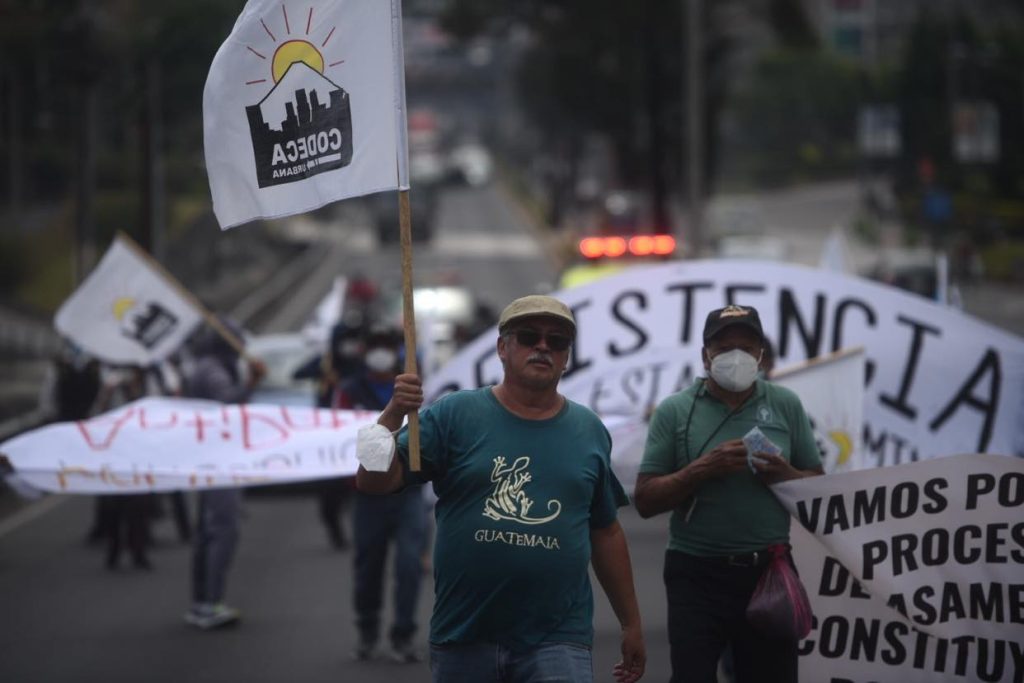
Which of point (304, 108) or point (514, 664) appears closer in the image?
point (514, 664)

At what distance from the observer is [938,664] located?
6.62 m

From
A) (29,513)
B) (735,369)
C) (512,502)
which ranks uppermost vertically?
(735,369)

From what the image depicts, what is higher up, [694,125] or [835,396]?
[694,125]

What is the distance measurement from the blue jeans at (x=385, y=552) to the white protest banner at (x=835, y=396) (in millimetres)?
2091

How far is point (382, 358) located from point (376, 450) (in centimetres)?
456

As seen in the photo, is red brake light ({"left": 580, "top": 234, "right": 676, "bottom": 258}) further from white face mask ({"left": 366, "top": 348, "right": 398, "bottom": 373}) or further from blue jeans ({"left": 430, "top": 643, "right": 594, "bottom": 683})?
blue jeans ({"left": 430, "top": 643, "right": 594, "bottom": 683})

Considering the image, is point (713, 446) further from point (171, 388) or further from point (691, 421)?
point (171, 388)

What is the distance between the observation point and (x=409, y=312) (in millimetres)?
5270

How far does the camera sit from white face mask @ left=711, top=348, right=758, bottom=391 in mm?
6062

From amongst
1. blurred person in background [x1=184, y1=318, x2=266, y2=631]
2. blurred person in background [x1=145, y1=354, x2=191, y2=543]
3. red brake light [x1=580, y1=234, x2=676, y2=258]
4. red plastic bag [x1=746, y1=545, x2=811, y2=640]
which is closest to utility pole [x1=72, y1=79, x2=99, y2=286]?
red brake light [x1=580, y1=234, x2=676, y2=258]

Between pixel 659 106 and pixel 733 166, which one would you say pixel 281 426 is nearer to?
pixel 659 106

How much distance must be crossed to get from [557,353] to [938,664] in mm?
2291

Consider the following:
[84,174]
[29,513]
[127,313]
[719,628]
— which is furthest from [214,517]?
[84,174]

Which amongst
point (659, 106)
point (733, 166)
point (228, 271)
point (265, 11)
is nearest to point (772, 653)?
point (265, 11)
